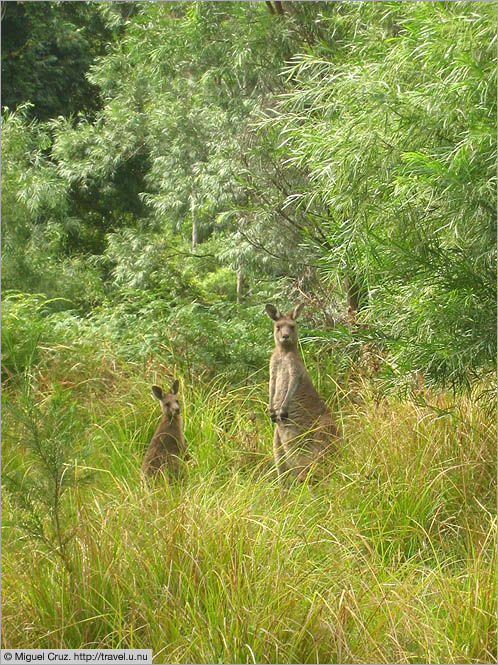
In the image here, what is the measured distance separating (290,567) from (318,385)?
3.88 metres

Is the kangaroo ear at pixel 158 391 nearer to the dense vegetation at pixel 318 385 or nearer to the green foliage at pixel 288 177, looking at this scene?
the dense vegetation at pixel 318 385

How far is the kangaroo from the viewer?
649 centimetres

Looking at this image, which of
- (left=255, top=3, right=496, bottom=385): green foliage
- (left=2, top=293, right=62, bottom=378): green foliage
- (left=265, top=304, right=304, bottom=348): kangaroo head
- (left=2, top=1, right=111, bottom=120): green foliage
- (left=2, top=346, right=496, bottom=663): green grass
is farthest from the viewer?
(left=2, top=1, right=111, bottom=120): green foliage

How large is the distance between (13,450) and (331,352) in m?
3.68

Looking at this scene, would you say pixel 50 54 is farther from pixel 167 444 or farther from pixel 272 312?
pixel 167 444

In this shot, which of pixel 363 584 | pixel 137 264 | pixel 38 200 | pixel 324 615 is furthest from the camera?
pixel 137 264

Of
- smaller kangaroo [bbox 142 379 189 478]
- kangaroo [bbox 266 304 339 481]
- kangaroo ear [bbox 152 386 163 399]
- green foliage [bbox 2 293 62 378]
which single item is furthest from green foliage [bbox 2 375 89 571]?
green foliage [bbox 2 293 62 378]

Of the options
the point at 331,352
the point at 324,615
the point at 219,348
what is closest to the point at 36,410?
the point at 324,615

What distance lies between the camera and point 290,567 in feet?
14.7

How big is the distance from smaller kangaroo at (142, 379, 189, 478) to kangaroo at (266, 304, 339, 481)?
77 centimetres

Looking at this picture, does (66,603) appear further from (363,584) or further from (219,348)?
(219,348)

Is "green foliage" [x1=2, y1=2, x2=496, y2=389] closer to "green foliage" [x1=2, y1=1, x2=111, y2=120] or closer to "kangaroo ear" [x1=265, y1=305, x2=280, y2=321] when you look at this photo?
"green foliage" [x1=2, y1=1, x2=111, y2=120]

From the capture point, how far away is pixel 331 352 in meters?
9.12

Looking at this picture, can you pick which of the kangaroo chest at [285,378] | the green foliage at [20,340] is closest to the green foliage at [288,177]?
the kangaroo chest at [285,378]
